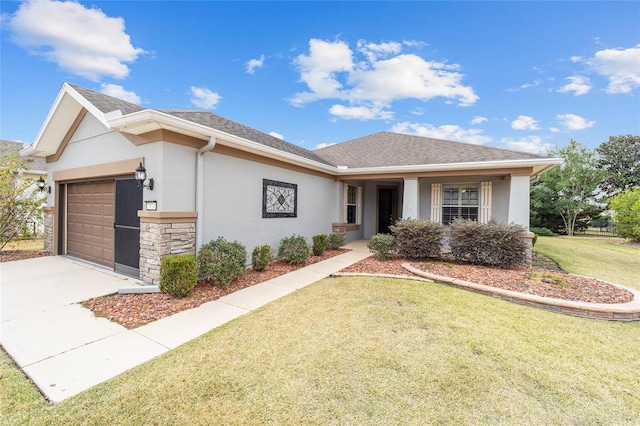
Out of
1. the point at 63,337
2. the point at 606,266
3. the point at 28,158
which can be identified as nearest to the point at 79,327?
the point at 63,337

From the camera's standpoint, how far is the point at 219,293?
201 inches

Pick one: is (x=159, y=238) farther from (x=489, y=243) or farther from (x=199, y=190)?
(x=489, y=243)

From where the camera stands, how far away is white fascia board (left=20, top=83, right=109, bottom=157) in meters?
5.62

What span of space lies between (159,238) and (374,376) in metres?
4.44

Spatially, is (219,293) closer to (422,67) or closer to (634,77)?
(422,67)

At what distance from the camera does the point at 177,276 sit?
4.65m

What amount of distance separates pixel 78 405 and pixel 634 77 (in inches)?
843

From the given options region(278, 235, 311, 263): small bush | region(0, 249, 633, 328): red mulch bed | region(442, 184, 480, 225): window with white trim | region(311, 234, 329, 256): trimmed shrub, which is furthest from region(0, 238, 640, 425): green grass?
region(442, 184, 480, 225): window with white trim

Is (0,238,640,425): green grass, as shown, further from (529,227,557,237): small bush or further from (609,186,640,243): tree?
(529,227,557,237): small bush

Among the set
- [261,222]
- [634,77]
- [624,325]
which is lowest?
[624,325]

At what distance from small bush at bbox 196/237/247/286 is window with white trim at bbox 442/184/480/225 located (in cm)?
808

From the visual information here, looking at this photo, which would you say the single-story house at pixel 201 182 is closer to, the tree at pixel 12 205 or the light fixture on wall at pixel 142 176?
the light fixture on wall at pixel 142 176

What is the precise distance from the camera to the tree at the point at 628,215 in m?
14.7

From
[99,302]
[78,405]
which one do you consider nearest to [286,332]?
[78,405]
